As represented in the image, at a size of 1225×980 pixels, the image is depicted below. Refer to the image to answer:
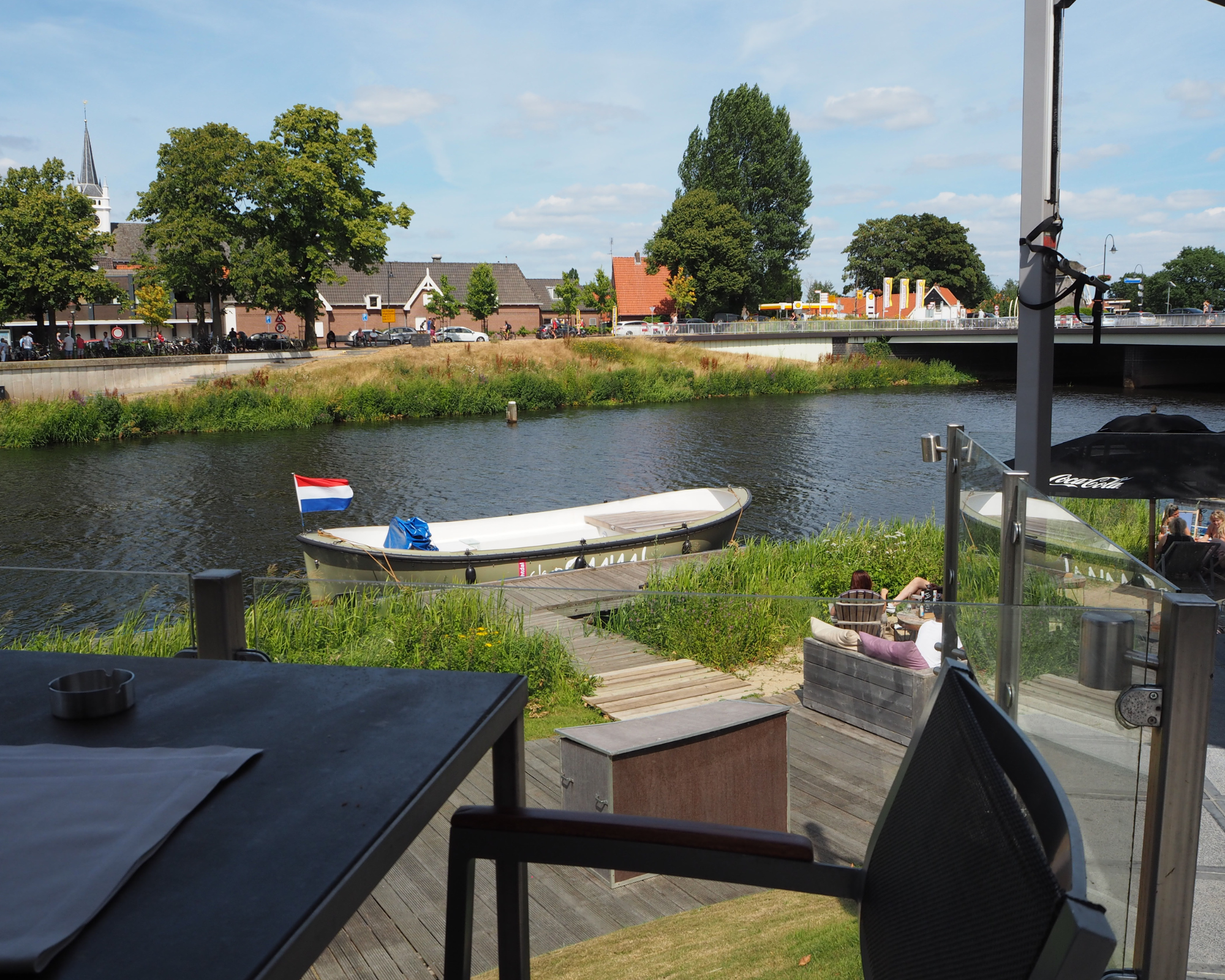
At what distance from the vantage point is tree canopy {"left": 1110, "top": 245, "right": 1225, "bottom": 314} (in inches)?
1943

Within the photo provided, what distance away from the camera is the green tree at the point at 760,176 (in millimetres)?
75125

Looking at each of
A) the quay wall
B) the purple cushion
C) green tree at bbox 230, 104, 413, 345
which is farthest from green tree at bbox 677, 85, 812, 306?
the purple cushion

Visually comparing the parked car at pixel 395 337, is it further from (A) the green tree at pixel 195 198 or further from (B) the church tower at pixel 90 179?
(B) the church tower at pixel 90 179

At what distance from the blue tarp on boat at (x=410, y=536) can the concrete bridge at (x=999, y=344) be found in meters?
35.8

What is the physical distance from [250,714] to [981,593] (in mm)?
3210

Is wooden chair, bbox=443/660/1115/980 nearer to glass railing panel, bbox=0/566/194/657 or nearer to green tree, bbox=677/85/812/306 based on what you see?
glass railing panel, bbox=0/566/194/657

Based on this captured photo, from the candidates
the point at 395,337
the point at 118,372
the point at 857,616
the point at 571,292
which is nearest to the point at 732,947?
the point at 857,616

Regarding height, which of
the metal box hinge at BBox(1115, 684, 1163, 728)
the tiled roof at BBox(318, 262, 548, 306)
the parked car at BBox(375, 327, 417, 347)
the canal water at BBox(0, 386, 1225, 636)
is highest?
the tiled roof at BBox(318, 262, 548, 306)

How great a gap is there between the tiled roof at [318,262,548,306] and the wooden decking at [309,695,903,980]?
78.7 metres

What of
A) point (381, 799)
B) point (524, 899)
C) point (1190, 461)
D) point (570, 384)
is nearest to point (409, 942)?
point (524, 899)

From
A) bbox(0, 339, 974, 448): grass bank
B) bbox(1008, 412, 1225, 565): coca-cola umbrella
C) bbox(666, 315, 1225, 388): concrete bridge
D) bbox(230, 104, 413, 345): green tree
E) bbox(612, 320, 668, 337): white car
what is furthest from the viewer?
bbox(612, 320, 668, 337): white car

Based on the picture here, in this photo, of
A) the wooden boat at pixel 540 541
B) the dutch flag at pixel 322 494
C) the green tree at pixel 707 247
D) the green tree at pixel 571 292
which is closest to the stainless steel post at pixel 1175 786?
the wooden boat at pixel 540 541

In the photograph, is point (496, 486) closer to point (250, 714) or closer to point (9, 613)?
point (9, 613)

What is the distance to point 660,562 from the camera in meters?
14.3
